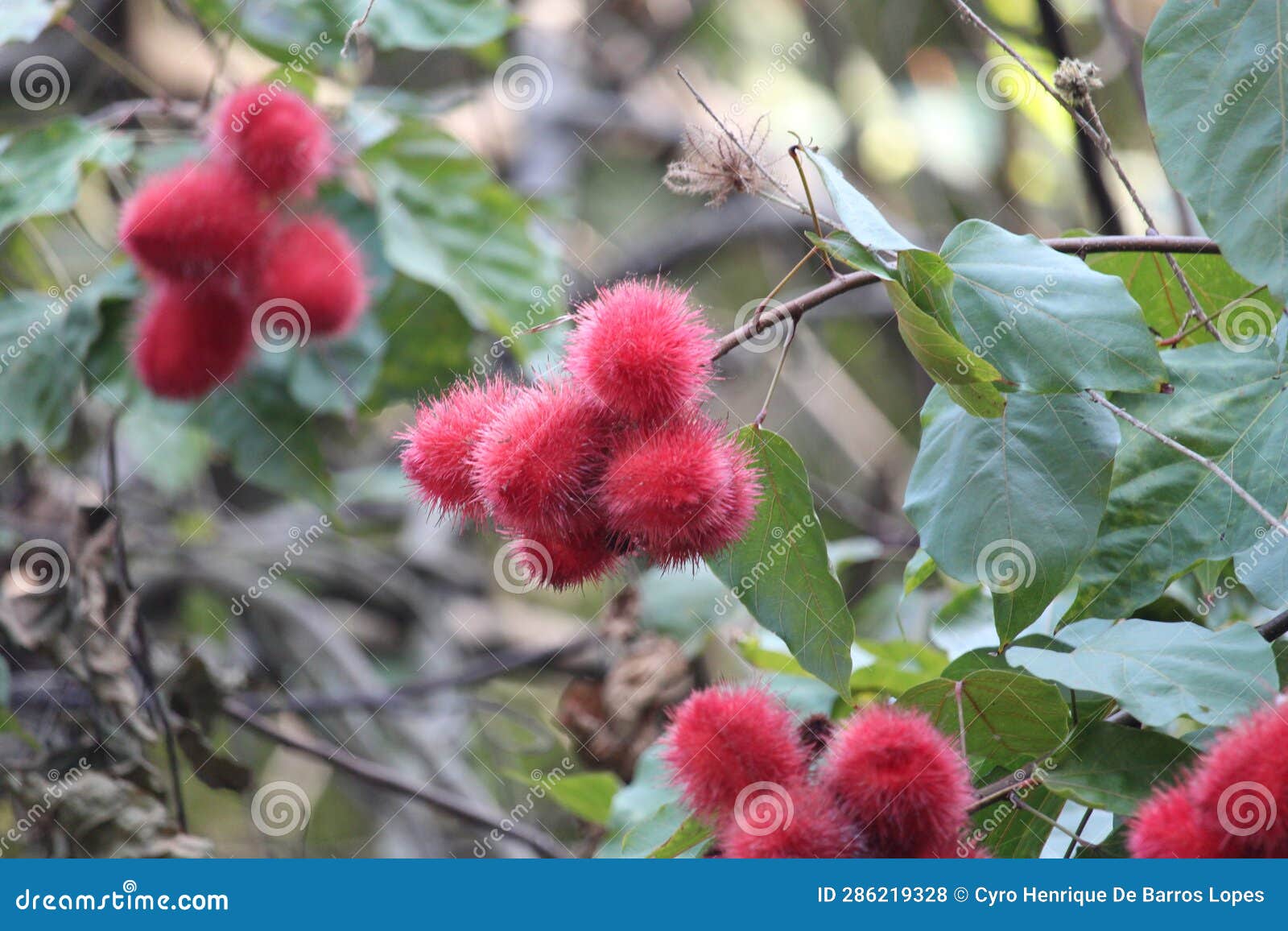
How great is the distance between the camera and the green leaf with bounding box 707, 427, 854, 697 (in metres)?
1.05

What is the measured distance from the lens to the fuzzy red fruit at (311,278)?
5.33ft

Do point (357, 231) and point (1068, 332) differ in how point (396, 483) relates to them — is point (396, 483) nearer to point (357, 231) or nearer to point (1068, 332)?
point (357, 231)

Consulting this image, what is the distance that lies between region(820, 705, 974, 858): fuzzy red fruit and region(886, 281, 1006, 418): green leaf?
0.86 ft

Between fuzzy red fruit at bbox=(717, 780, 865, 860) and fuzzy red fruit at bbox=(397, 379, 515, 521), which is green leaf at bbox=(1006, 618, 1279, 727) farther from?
fuzzy red fruit at bbox=(397, 379, 515, 521)

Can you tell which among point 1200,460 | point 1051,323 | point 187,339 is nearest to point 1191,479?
point 1200,460

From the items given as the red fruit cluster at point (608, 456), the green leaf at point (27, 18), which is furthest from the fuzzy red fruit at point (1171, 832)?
the green leaf at point (27, 18)

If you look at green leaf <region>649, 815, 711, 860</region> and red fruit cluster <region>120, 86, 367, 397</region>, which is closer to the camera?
green leaf <region>649, 815, 711, 860</region>

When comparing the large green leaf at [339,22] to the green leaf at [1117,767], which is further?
the large green leaf at [339,22]

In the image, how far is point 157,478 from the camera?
100 inches

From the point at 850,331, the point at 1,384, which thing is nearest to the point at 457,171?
the point at 1,384

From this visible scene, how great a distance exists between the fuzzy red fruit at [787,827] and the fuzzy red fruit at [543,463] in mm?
258

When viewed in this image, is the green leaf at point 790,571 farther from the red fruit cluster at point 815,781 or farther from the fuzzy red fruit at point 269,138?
the fuzzy red fruit at point 269,138

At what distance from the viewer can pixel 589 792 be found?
176 centimetres

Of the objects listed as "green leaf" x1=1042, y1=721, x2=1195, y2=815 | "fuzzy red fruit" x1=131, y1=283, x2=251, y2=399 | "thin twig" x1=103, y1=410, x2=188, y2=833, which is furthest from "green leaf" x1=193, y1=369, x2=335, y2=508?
"green leaf" x1=1042, y1=721, x2=1195, y2=815
